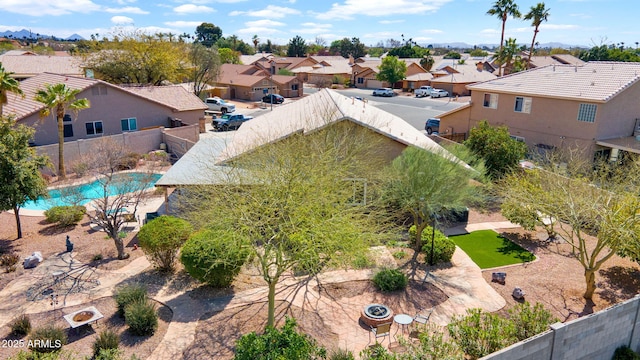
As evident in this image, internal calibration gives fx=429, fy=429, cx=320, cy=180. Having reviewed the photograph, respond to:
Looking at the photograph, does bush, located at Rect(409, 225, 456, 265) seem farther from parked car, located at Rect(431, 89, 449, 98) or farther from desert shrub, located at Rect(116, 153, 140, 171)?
parked car, located at Rect(431, 89, 449, 98)

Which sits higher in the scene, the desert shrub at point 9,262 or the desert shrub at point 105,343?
the desert shrub at point 105,343

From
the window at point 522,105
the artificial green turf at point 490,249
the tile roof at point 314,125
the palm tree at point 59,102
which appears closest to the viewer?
the artificial green turf at point 490,249

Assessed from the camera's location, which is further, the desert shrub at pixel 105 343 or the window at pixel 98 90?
the window at pixel 98 90

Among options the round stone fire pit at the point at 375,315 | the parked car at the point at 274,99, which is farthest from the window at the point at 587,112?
the parked car at the point at 274,99

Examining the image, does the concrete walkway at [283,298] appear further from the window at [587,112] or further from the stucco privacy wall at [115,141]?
the window at [587,112]

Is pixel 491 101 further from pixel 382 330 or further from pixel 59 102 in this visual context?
pixel 59 102

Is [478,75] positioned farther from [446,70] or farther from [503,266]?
[503,266]
